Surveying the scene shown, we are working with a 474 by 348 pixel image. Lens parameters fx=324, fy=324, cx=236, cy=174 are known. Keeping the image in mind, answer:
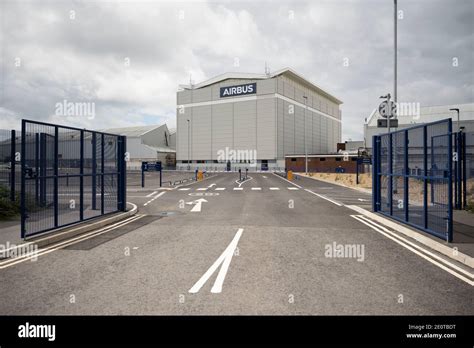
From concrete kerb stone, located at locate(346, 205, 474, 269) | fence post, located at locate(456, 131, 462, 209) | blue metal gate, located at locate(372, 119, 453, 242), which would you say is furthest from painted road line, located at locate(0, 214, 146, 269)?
fence post, located at locate(456, 131, 462, 209)

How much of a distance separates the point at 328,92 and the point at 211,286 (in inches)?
3956

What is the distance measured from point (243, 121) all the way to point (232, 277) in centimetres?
6859

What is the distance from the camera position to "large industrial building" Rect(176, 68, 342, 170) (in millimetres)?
69562

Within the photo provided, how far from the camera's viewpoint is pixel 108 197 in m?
11.7

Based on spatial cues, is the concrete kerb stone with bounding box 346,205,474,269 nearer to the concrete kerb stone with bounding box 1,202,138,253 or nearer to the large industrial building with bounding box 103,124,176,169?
the concrete kerb stone with bounding box 1,202,138,253

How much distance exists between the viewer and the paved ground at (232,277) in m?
4.14

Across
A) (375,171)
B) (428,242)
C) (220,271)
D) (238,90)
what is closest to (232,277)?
(220,271)

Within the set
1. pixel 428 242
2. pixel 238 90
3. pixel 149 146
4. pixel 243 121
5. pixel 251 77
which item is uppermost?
pixel 251 77

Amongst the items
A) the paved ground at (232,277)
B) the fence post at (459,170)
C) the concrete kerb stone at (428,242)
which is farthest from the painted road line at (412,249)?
the fence post at (459,170)

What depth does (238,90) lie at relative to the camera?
73.2 metres

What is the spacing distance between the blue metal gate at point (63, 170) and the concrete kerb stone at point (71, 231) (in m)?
0.25

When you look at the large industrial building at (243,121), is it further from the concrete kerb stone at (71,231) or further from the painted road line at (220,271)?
the painted road line at (220,271)

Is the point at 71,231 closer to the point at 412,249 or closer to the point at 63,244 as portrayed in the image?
the point at 63,244

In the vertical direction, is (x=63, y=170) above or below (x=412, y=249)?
above
